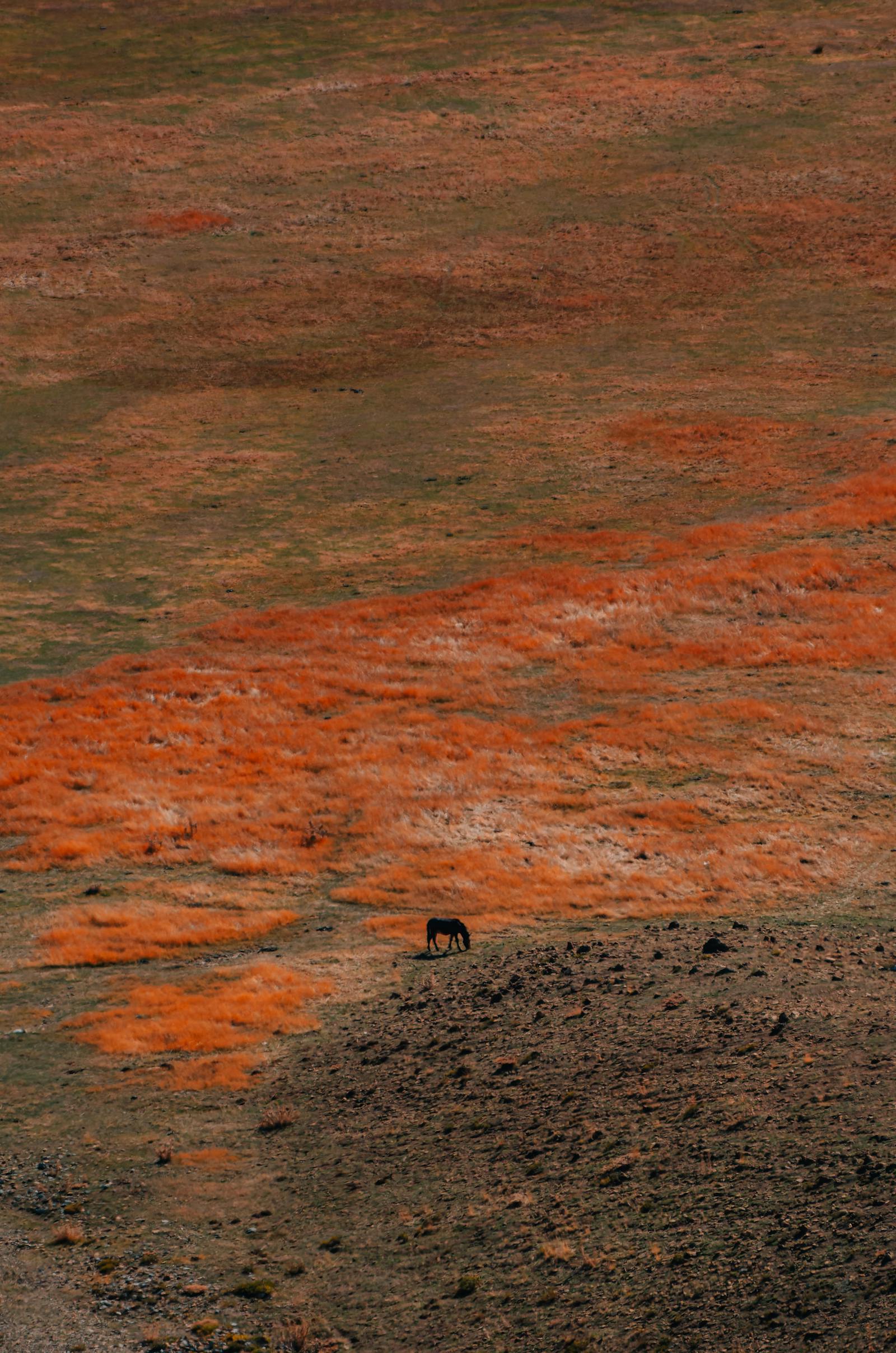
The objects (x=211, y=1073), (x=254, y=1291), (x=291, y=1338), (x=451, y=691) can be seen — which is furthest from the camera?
(x=451, y=691)

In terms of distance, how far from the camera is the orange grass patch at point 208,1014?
80.9 feet

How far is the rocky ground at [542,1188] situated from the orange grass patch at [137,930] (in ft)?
20.3

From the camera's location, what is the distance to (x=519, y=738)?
1645 inches

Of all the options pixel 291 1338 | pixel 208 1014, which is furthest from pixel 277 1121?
pixel 291 1338

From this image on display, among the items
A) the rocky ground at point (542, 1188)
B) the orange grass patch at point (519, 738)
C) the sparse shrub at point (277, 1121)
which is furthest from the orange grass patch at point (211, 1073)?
the orange grass patch at point (519, 738)

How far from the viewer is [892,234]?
93125mm

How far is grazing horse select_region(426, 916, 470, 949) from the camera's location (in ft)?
90.4

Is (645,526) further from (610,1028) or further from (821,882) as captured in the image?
(610,1028)

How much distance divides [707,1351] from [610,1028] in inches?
298

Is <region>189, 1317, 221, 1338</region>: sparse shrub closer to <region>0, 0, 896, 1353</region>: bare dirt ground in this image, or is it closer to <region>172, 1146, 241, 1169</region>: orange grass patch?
<region>0, 0, 896, 1353</region>: bare dirt ground

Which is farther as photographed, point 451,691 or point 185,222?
point 185,222

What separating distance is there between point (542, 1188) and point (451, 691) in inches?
1125

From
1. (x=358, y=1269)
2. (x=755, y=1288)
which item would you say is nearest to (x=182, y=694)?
(x=358, y=1269)

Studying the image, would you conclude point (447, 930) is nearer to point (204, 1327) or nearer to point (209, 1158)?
point (209, 1158)
